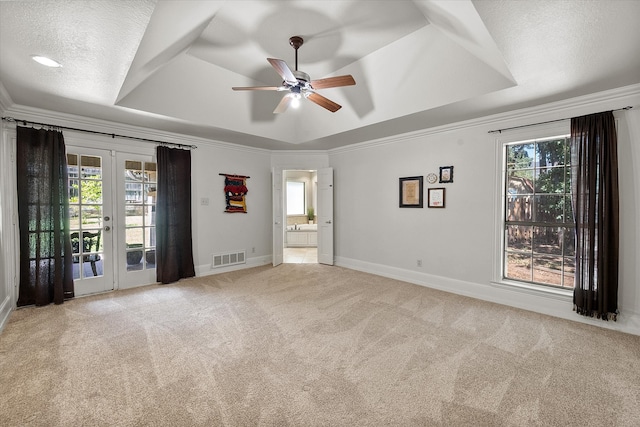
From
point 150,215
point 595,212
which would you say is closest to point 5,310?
point 150,215

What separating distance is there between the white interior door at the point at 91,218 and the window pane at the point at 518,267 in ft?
19.0

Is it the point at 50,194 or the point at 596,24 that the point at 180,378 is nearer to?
the point at 50,194

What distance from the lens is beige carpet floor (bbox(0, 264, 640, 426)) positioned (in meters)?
1.79

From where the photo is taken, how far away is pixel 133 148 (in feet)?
14.4

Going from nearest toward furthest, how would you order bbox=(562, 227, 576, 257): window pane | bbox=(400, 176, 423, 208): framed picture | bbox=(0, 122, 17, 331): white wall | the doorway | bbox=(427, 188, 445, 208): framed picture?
bbox=(0, 122, 17, 331): white wall → bbox=(562, 227, 576, 257): window pane → bbox=(427, 188, 445, 208): framed picture → bbox=(400, 176, 423, 208): framed picture → the doorway

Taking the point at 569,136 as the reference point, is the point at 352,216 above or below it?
below

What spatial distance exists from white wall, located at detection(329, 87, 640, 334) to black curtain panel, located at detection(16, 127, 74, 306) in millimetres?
4445

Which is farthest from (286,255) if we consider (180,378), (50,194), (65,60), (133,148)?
(65,60)

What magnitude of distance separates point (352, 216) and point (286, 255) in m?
2.40

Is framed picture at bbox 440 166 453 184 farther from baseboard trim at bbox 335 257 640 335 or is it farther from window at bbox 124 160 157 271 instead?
window at bbox 124 160 157 271

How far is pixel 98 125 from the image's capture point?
404 centimetres

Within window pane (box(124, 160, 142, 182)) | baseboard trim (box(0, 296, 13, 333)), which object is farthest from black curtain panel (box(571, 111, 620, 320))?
baseboard trim (box(0, 296, 13, 333))

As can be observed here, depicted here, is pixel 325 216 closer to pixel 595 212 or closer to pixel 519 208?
pixel 519 208

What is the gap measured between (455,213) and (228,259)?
4166mm
